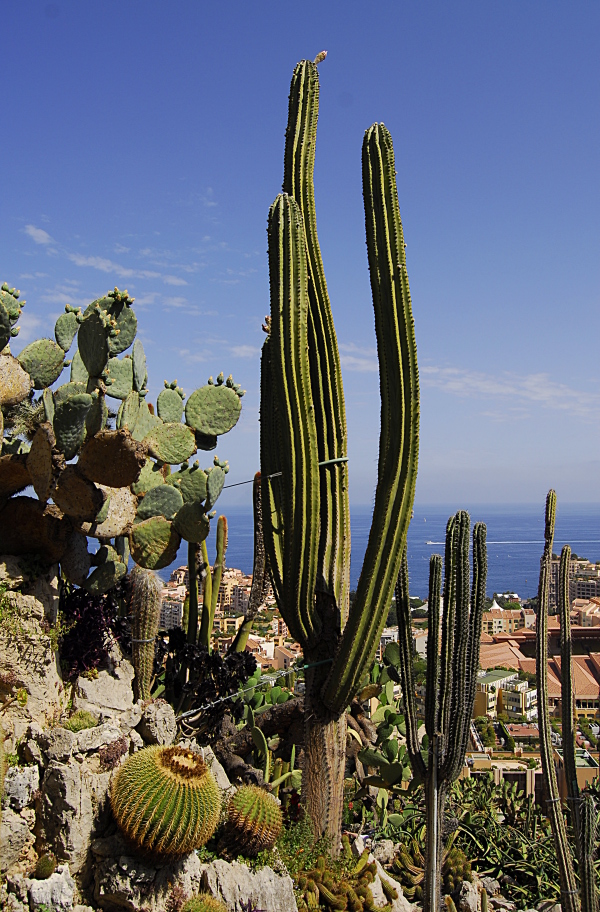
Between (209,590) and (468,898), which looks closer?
(468,898)

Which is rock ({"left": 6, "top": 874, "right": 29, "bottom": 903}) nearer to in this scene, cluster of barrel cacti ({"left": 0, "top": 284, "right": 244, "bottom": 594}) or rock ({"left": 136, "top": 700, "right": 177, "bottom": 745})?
rock ({"left": 136, "top": 700, "right": 177, "bottom": 745})

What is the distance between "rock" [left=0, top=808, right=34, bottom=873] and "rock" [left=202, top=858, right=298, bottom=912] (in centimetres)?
104

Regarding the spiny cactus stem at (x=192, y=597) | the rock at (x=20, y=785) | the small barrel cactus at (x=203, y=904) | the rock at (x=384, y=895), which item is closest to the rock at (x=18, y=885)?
the rock at (x=20, y=785)

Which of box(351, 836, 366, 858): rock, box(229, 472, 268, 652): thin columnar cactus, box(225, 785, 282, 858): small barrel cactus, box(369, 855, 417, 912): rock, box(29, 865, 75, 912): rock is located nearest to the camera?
box(29, 865, 75, 912): rock

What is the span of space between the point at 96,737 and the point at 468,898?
330 centimetres

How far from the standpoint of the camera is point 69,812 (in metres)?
3.97

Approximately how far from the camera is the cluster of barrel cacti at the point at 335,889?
4582 mm

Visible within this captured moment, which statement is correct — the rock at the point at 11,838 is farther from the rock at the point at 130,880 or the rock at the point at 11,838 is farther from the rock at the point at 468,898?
the rock at the point at 468,898

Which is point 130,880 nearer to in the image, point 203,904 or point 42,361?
point 203,904

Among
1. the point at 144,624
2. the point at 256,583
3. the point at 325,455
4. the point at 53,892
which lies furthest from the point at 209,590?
the point at 53,892

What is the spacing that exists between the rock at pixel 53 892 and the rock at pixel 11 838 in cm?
17

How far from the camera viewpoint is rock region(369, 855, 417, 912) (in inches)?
194

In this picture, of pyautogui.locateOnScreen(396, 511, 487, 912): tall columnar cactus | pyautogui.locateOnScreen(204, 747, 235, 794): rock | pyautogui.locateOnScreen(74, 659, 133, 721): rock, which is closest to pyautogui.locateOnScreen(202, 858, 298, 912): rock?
pyautogui.locateOnScreen(204, 747, 235, 794): rock

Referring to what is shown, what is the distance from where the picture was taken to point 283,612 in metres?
5.14
